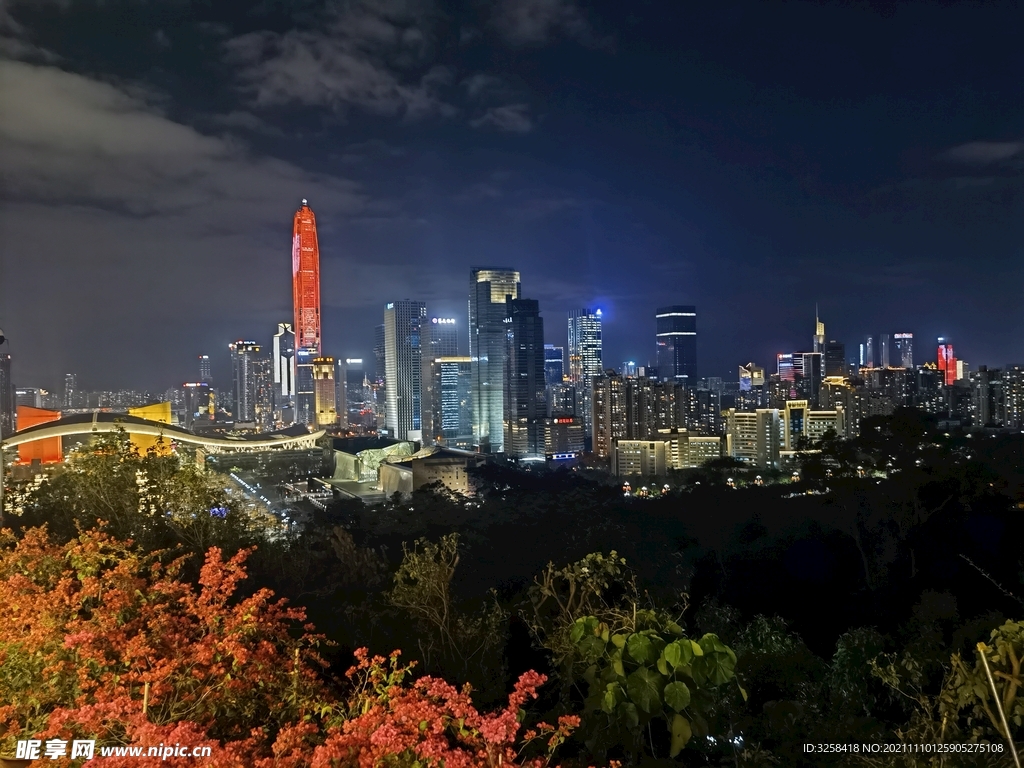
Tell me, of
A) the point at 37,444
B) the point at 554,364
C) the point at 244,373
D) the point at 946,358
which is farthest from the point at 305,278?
the point at 554,364

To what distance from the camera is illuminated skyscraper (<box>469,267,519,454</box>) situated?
145 feet

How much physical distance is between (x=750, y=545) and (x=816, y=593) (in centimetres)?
150

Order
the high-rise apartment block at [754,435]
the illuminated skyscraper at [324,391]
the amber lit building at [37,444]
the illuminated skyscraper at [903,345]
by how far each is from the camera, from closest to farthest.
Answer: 1. the amber lit building at [37,444]
2. the high-rise apartment block at [754,435]
3. the illuminated skyscraper at [324,391]
4. the illuminated skyscraper at [903,345]

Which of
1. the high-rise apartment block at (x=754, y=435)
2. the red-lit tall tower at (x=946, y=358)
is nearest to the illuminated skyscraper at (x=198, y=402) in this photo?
the high-rise apartment block at (x=754, y=435)

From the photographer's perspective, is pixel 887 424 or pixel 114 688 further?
pixel 887 424

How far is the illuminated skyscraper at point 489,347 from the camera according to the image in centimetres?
4416

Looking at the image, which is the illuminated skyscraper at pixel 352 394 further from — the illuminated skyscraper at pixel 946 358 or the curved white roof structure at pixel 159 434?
the illuminated skyscraper at pixel 946 358

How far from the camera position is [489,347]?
4703cm

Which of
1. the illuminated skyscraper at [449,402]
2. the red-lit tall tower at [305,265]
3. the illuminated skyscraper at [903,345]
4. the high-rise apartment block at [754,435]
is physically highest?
the red-lit tall tower at [305,265]

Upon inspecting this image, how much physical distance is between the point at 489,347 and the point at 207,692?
4522cm

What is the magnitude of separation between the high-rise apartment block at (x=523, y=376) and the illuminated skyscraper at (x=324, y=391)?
11.8 metres

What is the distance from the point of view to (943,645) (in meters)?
3.88

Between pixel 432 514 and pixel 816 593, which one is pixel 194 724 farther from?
pixel 432 514

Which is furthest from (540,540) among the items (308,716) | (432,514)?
(308,716)
